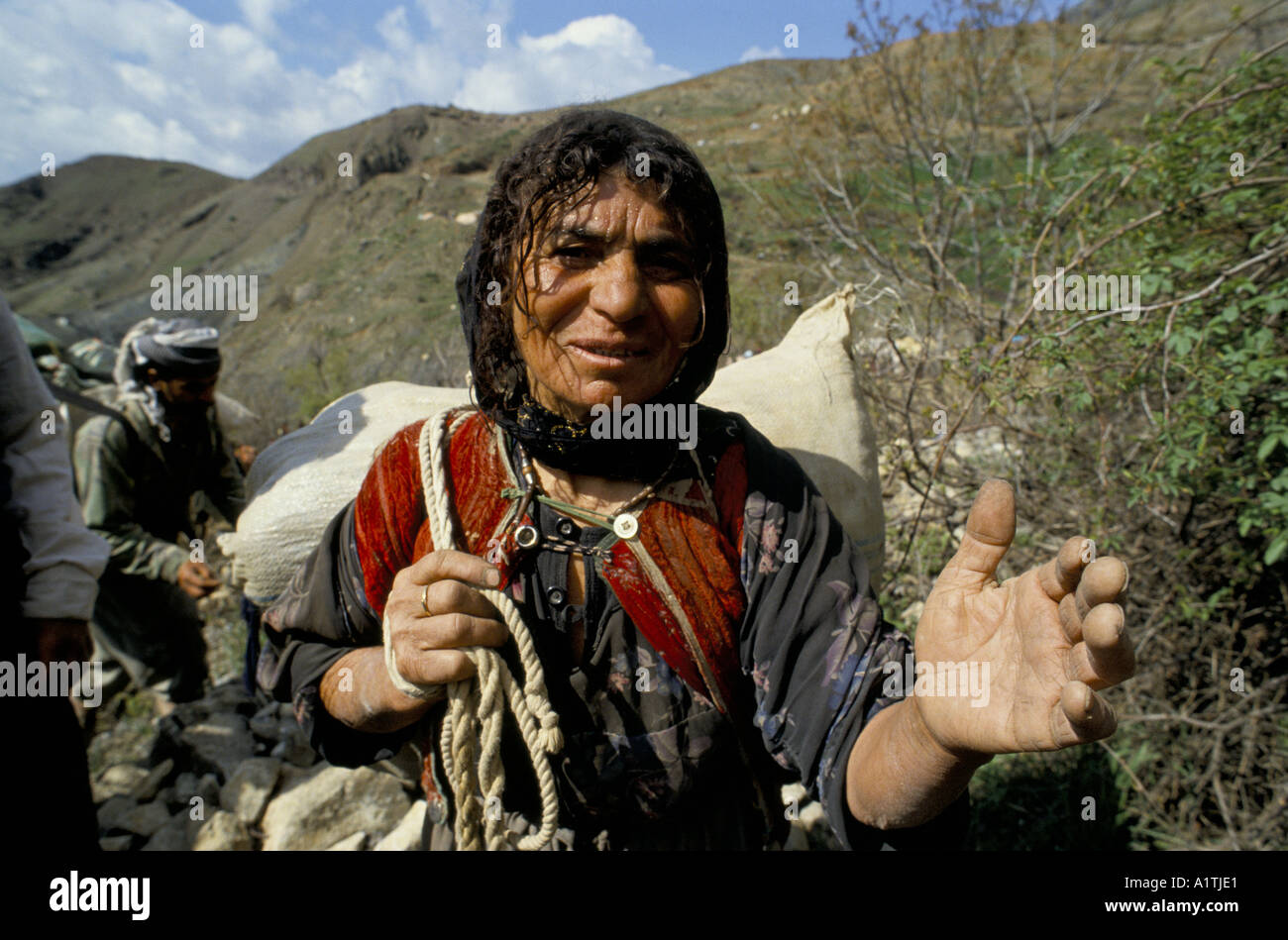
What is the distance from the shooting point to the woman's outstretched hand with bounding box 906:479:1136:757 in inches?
29.3

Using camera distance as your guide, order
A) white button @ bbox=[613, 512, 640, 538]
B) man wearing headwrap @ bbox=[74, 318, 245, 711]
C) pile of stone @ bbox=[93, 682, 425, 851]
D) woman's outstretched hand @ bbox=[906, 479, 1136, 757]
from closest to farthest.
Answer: woman's outstretched hand @ bbox=[906, 479, 1136, 757] → white button @ bbox=[613, 512, 640, 538] → pile of stone @ bbox=[93, 682, 425, 851] → man wearing headwrap @ bbox=[74, 318, 245, 711]

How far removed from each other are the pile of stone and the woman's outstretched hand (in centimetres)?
205

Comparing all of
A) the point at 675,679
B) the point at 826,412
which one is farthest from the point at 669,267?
the point at 826,412

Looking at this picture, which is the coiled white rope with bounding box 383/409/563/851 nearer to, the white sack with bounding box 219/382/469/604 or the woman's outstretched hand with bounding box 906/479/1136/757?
the woman's outstretched hand with bounding box 906/479/1136/757

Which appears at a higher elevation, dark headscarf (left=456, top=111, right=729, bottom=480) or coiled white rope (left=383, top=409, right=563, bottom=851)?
dark headscarf (left=456, top=111, right=729, bottom=480)

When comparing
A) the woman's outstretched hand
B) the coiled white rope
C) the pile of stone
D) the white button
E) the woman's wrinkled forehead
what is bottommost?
the pile of stone

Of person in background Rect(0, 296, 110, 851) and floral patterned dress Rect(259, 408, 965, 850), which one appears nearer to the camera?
floral patterned dress Rect(259, 408, 965, 850)

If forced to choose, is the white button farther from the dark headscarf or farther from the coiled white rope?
the coiled white rope

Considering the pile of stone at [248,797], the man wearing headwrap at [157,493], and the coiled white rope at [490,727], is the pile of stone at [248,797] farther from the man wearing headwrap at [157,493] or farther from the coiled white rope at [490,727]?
the coiled white rope at [490,727]

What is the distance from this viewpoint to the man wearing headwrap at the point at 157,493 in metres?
3.05

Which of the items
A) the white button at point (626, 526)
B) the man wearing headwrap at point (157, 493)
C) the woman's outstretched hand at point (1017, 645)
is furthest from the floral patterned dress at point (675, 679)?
the man wearing headwrap at point (157, 493)

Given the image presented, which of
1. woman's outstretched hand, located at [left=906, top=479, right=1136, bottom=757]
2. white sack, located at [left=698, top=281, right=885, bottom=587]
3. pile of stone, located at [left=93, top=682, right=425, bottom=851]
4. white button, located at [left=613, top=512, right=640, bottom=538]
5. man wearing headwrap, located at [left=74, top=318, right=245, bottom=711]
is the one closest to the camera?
woman's outstretched hand, located at [left=906, top=479, right=1136, bottom=757]

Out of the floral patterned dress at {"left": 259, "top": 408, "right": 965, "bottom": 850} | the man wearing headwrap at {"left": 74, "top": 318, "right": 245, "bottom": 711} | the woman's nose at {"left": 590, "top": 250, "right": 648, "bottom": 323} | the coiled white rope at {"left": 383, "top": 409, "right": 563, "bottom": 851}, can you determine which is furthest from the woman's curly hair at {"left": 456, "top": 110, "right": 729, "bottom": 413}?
the man wearing headwrap at {"left": 74, "top": 318, "right": 245, "bottom": 711}

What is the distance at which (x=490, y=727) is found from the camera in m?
A: 1.15
